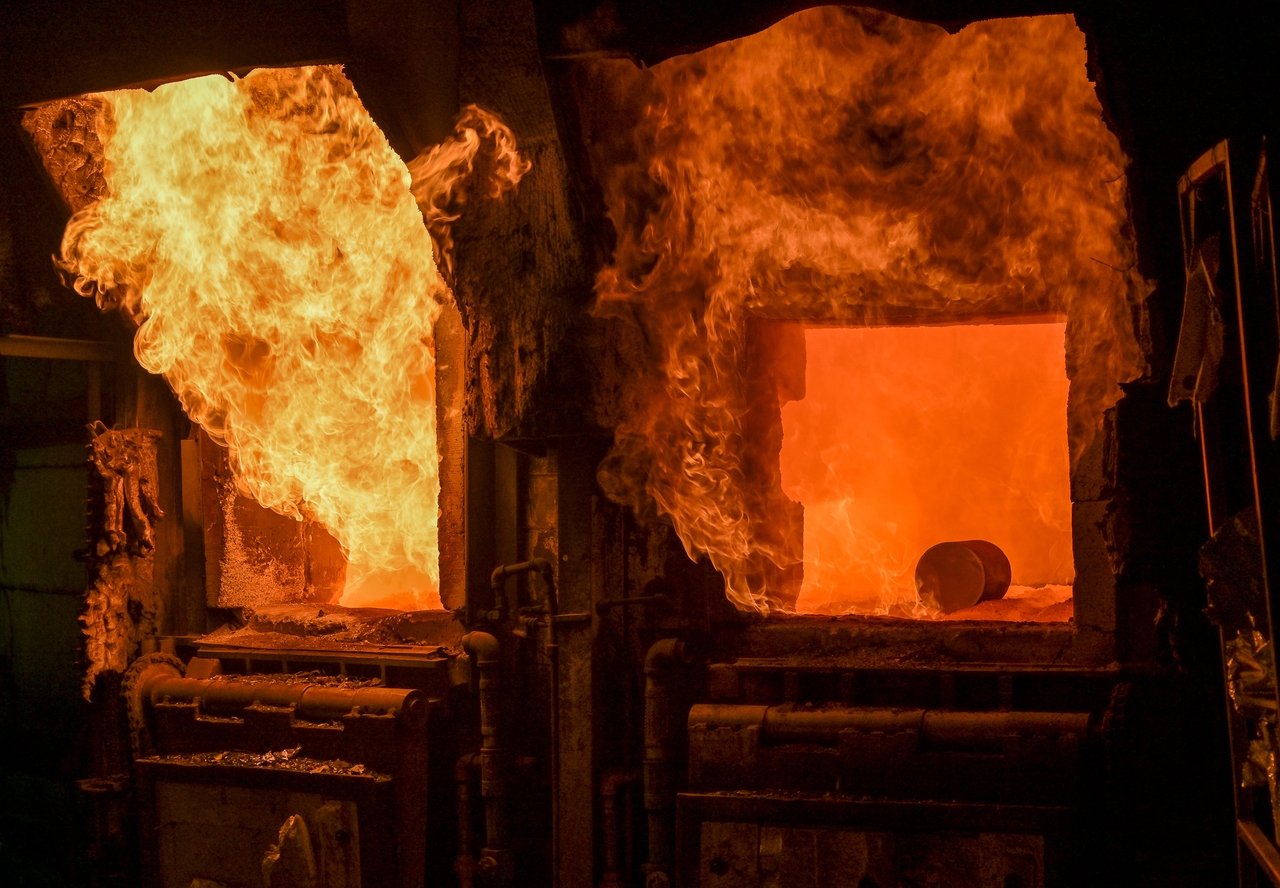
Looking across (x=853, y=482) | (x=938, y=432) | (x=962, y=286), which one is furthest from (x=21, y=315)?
(x=938, y=432)

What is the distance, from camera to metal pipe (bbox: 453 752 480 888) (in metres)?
5.20

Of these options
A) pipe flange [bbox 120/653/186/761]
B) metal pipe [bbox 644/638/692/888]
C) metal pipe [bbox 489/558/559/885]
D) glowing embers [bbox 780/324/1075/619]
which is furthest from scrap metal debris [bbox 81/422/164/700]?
glowing embers [bbox 780/324/1075/619]

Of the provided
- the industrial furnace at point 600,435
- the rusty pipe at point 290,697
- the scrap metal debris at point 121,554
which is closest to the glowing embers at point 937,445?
the industrial furnace at point 600,435

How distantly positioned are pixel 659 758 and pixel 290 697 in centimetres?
213

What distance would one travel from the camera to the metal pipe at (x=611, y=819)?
193 inches

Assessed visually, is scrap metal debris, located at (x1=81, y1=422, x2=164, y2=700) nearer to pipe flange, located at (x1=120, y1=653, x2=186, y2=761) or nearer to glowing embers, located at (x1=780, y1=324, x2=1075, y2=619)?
pipe flange, located at (x1=120, y1=653, x2=186, y2=761)

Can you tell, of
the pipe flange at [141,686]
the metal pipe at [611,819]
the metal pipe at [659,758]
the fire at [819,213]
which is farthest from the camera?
the pipe flange at [141,686]

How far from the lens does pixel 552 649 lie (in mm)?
5051

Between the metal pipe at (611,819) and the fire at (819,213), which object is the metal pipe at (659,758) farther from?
the fire at (819,213)

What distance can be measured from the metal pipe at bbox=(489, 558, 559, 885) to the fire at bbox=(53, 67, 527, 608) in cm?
165

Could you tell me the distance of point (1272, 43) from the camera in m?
3.28

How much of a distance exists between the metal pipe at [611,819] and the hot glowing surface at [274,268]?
258 cm

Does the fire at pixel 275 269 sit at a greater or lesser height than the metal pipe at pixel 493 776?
greater

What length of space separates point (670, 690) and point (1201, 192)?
10.2ft
